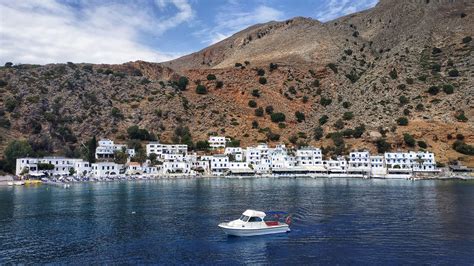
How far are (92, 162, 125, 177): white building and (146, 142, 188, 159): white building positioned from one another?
11235mm

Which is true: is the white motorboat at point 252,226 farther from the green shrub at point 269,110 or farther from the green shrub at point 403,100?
the green shrub at point 269,110

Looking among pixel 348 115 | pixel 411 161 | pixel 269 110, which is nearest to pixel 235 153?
pixel 269 110

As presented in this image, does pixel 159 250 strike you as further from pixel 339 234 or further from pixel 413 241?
pixel 413 241

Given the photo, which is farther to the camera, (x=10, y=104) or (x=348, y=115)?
(x=348, y=115)

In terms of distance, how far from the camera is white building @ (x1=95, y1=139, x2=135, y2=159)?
380ft

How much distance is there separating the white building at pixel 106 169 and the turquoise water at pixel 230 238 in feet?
144

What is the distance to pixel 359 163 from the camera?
372 feet

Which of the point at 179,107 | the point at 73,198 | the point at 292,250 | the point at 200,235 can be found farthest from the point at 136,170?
the point at 292,250

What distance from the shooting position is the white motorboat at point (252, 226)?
37.2 m

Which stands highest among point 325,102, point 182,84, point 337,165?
point 182,84

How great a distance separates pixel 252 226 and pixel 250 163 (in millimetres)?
81253

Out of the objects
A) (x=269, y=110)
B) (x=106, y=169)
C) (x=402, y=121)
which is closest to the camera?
(x=106, y=169)

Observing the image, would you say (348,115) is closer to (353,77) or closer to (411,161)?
(411,161)

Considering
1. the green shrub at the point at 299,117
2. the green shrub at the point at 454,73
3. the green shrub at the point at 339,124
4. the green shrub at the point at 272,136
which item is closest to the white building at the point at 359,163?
the green shrub at the point at 339,124
